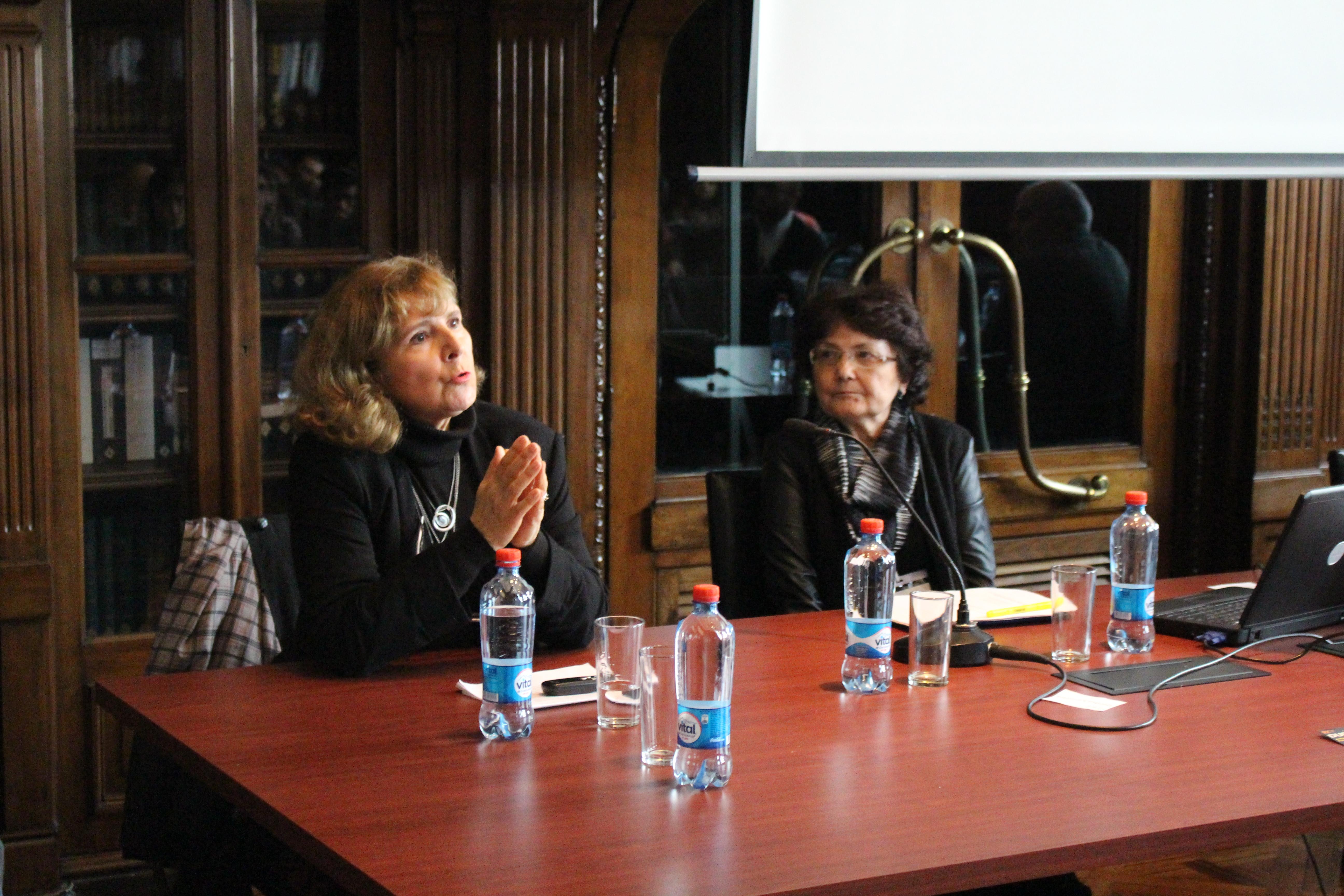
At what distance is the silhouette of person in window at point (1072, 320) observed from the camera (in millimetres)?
3770

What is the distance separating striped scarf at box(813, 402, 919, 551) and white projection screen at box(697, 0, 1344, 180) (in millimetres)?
662

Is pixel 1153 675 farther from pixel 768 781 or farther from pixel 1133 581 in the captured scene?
pixel 768 781

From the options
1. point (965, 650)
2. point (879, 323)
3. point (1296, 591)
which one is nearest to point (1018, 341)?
point (879, 323)

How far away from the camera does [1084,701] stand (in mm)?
1852

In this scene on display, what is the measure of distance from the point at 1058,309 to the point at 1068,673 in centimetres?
203

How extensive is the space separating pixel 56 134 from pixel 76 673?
3.42 feet

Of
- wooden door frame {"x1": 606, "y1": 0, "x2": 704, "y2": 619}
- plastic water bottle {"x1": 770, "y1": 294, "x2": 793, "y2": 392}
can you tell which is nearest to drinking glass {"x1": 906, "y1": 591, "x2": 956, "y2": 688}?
wooden door frame {"x1": 606, "y1": 0, "x2": 704, "y2": 619}

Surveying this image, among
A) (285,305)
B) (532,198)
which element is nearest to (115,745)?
(285,305)

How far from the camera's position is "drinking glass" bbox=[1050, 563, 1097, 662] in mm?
2049

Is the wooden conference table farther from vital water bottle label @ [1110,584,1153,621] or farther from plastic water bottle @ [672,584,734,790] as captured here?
vital water bottle label @ [1110,584,1153,621]

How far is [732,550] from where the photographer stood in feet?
8.80

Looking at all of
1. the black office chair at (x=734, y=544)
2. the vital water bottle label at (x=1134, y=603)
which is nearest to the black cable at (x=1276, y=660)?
the vital water bottle label at (x=1134, y=603)

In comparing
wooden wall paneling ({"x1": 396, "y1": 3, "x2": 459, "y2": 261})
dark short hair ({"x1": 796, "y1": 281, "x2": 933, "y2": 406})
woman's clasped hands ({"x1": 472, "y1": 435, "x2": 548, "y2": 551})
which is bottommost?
woman's clasped hands ({"x1": 472, "y1": 435, "x2": 548, "y2": 551})

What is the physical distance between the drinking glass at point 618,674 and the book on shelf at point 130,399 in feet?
5.02
